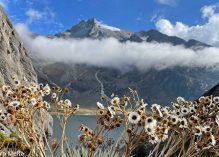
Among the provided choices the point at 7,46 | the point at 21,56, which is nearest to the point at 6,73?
the point at 7,46

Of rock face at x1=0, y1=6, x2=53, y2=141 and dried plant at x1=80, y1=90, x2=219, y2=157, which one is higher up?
rock face at x1=0, y1=6, x2=53, y2=141

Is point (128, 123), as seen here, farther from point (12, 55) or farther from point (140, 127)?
point (12, 55)

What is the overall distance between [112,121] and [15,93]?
195 cm

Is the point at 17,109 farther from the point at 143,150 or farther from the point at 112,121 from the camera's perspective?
the point at 143,150

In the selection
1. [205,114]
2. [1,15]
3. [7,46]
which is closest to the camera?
[205,114]

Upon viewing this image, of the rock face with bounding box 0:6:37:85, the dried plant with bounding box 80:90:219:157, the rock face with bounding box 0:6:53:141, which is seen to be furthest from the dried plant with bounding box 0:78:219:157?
the rock face with bounding box 0:6:37:85

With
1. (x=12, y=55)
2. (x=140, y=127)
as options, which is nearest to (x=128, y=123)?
(x=140, y=127)

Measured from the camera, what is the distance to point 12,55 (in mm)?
56219

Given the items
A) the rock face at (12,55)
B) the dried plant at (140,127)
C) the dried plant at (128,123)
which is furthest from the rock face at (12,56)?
the dried plant at (140,127)

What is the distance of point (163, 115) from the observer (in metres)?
5.86

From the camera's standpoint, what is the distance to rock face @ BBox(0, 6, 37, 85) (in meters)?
49.4

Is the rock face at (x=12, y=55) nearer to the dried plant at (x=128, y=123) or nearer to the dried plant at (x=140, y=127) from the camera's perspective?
the dried plant at (x=128, y=123)

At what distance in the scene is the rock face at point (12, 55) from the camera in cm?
4938

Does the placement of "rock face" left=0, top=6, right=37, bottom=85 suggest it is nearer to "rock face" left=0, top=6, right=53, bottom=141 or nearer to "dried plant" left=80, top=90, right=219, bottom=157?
"rock face" left=0, top=6, right=53, bottom=141
